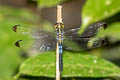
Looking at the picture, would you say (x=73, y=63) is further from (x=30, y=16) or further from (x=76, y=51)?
(x=30, y=16)

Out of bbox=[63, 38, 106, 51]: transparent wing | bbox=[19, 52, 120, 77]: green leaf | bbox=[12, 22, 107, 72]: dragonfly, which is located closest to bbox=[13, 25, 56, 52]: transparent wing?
bbox=[12, 22, 107, 72]: dragonfly

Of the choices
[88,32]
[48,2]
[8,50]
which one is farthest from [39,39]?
[8,50]

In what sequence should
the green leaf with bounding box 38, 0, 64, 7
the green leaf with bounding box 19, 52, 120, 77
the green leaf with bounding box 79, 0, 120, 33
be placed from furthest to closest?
the green leaf with bounding box 38, 0, 64, 7 < the green leaf with bounding box 79, 0, 120, 33 < the green leaf with bounding box 19, 52, 120, 77

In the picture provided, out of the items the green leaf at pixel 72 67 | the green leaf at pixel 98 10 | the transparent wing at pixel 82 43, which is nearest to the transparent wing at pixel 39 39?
the transparent wing at pixel 82 43

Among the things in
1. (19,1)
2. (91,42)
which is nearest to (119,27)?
(91,42)

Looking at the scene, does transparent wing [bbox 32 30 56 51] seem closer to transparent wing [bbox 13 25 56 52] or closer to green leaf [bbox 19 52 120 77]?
transparent wing [bbox 13 25 56 52]

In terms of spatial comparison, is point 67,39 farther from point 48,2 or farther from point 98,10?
point 98,10
